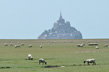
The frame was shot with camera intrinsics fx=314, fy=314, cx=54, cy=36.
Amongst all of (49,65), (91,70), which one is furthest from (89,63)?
(91,70)

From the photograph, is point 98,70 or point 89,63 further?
point 89,63

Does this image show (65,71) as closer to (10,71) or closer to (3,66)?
(10,71)

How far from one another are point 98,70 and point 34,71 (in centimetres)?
569

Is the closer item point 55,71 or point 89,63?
point 55,71

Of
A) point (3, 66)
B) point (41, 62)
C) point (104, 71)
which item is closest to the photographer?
point (104, 71)

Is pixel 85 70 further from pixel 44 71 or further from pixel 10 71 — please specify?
pixel 10 71

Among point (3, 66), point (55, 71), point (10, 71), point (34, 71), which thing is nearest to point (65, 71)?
point (55, 71)

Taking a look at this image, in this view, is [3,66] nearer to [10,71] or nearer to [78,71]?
[10,71]

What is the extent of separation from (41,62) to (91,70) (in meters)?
8.45

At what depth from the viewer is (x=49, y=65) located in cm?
3362

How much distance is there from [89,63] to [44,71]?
9.22 meters

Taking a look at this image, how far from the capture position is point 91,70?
28.0 meters

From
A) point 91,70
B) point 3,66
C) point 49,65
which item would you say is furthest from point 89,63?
point 3,66

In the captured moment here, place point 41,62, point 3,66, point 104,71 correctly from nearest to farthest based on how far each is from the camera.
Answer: point 104,71
point 3,66
point 41,62
